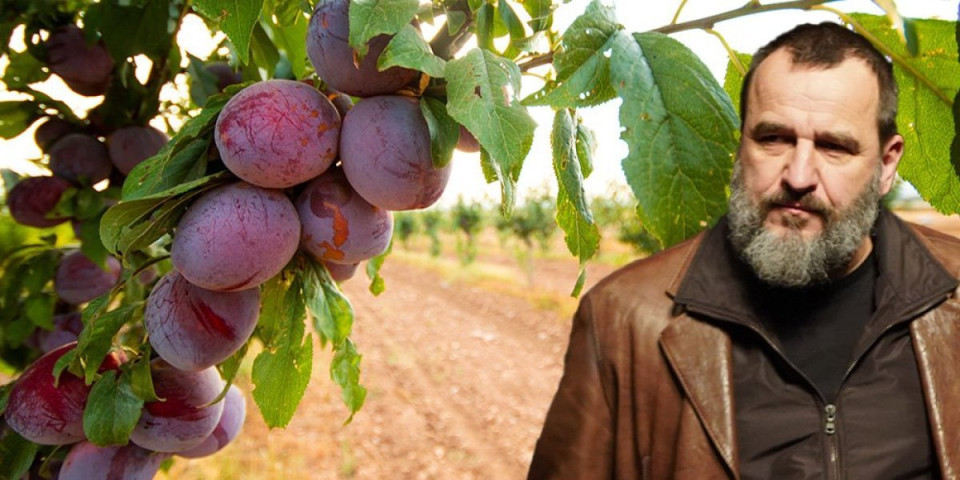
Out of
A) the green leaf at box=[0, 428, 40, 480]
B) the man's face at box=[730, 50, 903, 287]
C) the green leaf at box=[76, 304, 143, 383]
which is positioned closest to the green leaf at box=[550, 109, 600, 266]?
the green leaf at box=[76, 304, 143, 383]

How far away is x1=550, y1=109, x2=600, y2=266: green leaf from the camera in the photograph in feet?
1.88

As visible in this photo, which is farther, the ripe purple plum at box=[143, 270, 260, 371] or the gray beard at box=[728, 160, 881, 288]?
the gray beard at box=[728, 160, 881, 288]

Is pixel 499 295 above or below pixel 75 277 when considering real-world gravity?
below

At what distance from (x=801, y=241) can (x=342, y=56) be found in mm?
1547

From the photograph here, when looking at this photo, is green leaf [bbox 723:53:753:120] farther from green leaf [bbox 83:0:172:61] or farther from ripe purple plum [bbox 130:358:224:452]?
green leaf [bbox 83:0:172:61]

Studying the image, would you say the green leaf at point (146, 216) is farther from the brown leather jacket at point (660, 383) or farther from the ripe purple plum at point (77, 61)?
the brown leather jacket at point (660, 383)

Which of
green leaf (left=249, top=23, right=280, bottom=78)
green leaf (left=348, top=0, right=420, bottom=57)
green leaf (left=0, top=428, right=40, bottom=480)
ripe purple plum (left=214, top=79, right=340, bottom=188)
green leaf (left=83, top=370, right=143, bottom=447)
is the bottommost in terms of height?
green leaf (left=0, top=428, right=40, bottom=480)

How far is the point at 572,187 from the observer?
0.58 meters

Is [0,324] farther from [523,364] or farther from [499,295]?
[499,295]

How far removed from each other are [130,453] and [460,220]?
63.9 feet

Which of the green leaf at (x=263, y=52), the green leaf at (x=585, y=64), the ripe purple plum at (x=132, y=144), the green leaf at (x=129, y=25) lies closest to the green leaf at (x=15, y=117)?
the ripe purple plum at (x=132, y=144)

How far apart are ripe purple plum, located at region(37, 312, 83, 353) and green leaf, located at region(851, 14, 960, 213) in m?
1.35

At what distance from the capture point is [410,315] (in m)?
13.7

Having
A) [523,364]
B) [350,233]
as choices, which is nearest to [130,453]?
[350,233]
